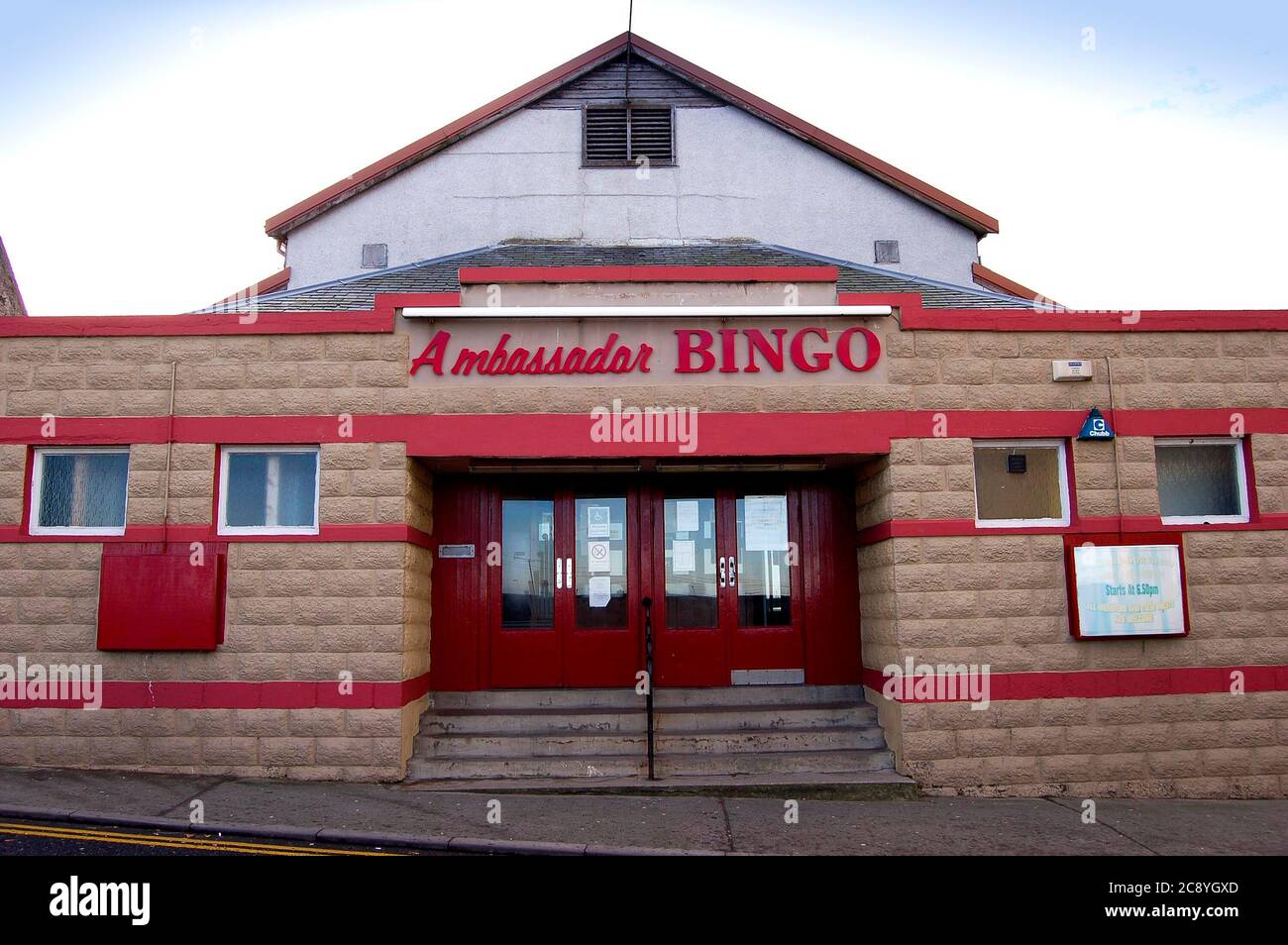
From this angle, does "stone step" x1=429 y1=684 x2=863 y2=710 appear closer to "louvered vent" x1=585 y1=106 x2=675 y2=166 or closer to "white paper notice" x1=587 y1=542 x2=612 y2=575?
"white paper notice" x1=587 y1=542 x2=612 y2=575

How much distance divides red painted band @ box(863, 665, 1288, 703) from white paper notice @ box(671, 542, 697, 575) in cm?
263

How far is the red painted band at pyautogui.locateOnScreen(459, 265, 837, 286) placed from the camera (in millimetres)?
9523

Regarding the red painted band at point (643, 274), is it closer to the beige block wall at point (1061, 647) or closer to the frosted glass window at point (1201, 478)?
the beige block wall at point (1061, 647)

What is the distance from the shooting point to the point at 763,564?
10.6 m

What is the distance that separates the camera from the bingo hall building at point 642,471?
29.8ft

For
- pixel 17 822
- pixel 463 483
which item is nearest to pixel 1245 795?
pixel 463 483

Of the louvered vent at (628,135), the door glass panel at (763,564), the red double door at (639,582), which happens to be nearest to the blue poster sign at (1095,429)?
the red double door at (639,582)

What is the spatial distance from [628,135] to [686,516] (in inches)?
287

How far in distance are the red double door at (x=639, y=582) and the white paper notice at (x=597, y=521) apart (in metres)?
0.01

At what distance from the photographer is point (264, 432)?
9.35 metres

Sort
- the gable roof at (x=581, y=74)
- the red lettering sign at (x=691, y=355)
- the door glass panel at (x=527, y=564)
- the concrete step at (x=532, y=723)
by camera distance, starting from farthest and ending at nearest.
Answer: the gable roof at (x=581, y=74) < the door glass panel at (x=527, y=564) < the concrete step at (x=532, y=723) < the red lettering sign at (x=691, y=355)

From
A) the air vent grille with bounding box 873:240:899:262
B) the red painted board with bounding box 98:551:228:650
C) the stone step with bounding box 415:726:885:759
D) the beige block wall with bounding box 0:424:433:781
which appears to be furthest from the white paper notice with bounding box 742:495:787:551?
the air vent grille with bounding box 873:240:899:262

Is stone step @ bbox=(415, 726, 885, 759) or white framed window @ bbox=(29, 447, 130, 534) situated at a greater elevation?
white framed window @ bbox=(29, 447, 130, 534)

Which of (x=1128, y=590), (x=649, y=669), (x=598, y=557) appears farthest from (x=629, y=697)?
(x=1128, y=590)
